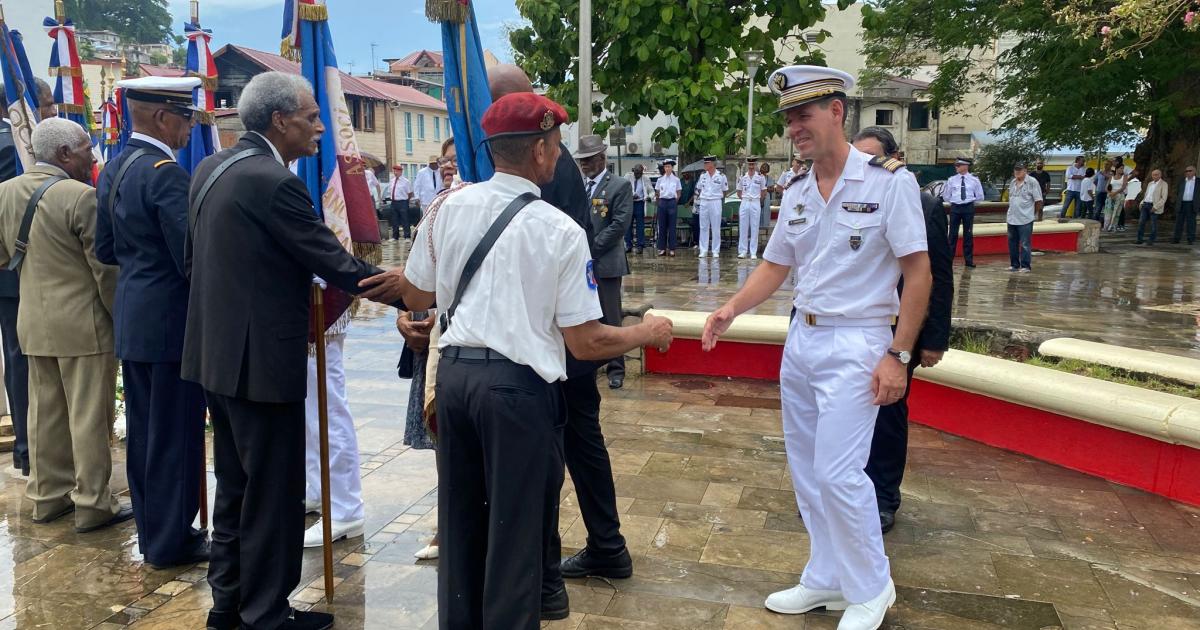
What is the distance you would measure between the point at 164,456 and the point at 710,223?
14.3 m

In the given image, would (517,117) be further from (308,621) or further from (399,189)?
(399,189)

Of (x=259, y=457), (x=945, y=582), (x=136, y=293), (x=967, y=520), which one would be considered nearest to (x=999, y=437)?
(x=967, y=520)

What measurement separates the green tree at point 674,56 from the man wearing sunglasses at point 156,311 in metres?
13.8

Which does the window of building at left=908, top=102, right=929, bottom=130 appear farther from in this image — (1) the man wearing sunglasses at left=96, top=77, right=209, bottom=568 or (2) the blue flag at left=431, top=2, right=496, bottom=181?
(1) the man wearing sunglasses at left=96, top=77, right=209, bottom=568

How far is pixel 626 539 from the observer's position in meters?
4.13

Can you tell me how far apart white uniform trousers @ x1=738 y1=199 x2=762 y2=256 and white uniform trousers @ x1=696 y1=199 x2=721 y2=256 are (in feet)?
1.48

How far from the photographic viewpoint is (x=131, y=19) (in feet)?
269

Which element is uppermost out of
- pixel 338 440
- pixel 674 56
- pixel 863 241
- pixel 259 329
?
pixel 674 56

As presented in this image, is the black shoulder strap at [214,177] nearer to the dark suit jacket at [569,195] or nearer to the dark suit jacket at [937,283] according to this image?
the dark suit jacket at [569,195]

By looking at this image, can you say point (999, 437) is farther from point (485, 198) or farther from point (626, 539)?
point (485, 198)

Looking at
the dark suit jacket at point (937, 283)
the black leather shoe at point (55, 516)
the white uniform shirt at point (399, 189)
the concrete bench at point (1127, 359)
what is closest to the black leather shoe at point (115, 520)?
the black leather shoe at point (55, 516)

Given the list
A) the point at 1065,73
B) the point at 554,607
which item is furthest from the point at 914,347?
the point at 1065,73

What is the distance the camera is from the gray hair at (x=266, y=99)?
3250 millimetres

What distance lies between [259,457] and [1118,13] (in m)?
8.04
